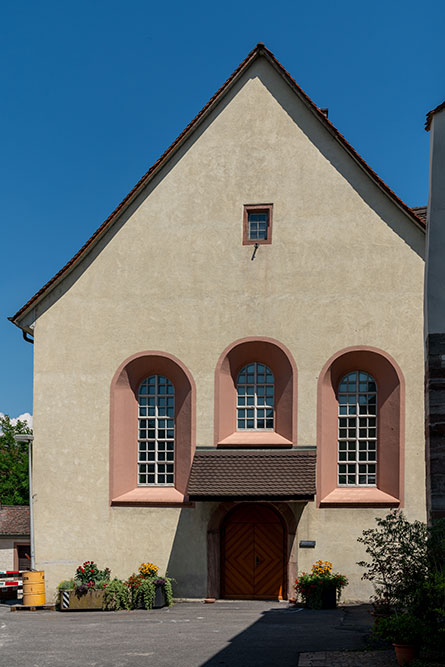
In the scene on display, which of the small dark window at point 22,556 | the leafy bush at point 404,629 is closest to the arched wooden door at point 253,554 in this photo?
the leafy bush at point 404,629

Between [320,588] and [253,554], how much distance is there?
110 inches

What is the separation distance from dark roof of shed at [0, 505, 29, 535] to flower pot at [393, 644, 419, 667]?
3971cm

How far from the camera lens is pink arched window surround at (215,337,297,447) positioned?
2311 cm

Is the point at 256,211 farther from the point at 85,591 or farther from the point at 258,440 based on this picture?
the point at 85,591

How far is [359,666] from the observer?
12906 mm

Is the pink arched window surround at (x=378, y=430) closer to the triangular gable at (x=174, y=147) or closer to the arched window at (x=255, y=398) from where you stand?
the arched window at (x=255, y=398)

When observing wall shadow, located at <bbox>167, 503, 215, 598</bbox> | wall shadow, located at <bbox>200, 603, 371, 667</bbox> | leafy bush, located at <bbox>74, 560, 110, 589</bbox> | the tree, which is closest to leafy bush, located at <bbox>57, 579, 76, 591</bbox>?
leafy bush, located at <bbox>74, 560, 110, 589</bbox>

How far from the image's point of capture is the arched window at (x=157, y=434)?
24.1 meters

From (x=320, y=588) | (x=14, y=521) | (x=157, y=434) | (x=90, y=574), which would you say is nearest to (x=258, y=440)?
(x=157, y=434)

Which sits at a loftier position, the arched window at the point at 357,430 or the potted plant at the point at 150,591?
the arched window at the point at 357,430

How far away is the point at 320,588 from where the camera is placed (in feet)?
69.7

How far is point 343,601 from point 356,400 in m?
5.15

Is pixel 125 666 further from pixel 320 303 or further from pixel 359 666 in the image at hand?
pixel 320 303

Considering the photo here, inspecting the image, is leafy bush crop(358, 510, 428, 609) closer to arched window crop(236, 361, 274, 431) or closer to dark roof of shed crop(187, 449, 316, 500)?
dark roof of shed crop(187, 449, 316, 500)
